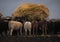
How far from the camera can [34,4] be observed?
2273 mm

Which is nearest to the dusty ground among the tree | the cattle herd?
the cattle herd

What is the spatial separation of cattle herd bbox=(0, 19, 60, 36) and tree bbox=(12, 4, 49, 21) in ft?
0.22

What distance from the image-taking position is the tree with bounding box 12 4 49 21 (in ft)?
6.91

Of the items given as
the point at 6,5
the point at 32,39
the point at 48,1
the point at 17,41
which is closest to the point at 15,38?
the point at 17,41

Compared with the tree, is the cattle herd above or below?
below

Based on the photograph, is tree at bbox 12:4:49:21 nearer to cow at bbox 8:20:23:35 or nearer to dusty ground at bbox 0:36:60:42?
cow at bbox 8:20:23:35

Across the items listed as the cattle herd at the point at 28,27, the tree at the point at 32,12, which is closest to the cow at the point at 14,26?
the cattle herd at the point at 28,27

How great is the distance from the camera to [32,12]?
212cm

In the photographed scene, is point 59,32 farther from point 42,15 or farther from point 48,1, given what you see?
point 48,1

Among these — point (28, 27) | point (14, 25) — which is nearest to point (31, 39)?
point (28, 27)

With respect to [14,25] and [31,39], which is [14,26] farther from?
[31,39]

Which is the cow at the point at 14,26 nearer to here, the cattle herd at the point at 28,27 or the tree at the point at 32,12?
the cattle herd at the point at 28,27

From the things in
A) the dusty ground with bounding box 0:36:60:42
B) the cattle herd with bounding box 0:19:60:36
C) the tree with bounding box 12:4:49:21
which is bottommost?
the dusty ground with bounding box 0:36:60:42

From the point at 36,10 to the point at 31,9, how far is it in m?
0.06
